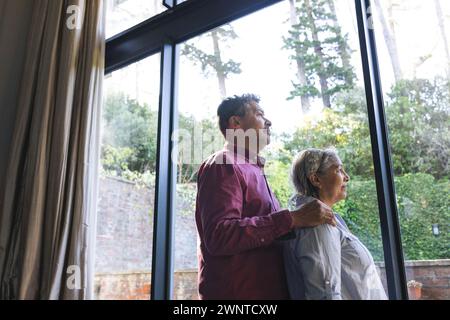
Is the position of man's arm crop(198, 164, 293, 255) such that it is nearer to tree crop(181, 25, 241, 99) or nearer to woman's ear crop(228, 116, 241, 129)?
woman's ear crop(228, 116, 241, 129)

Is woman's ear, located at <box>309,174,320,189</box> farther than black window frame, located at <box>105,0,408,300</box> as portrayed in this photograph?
Yes

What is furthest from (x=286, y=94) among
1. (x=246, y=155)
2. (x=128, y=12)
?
(x=128, y=12)

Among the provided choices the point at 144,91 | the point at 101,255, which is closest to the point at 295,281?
the point at 101,255

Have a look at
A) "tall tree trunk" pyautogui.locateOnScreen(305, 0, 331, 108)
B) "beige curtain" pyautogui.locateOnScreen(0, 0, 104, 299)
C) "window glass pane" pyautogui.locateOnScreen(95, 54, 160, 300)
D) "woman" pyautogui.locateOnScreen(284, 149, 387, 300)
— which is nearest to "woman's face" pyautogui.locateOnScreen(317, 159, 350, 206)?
"woman" pyautogui.locateOnScreen(284, 149, 387, 300)

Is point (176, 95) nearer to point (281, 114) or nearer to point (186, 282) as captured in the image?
point (281, 114)

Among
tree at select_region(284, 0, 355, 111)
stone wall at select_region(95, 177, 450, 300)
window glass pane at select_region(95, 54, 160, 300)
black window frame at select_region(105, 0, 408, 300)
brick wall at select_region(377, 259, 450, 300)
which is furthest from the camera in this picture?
window glass pane at select_region(95, 54, 160, 300)

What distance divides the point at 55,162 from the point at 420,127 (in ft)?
4.81

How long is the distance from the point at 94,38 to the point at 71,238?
97 centimetres

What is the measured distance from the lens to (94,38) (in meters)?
2.08

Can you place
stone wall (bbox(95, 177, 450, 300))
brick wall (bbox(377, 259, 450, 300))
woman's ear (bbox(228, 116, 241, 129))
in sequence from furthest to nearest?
1. stone wall (bbox(95, 177, 450, 300))
2. woman's ear (bbox(228, 116, 241, 129))
3. brick wall (bbox(377, 259, 450, 300))

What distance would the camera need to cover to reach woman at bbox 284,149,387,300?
1.29 m

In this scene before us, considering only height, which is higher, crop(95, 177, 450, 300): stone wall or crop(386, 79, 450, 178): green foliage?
crop(386, 79, 450, 178): green foliage

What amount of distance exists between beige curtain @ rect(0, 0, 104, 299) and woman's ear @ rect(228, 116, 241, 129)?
25.9 inches
